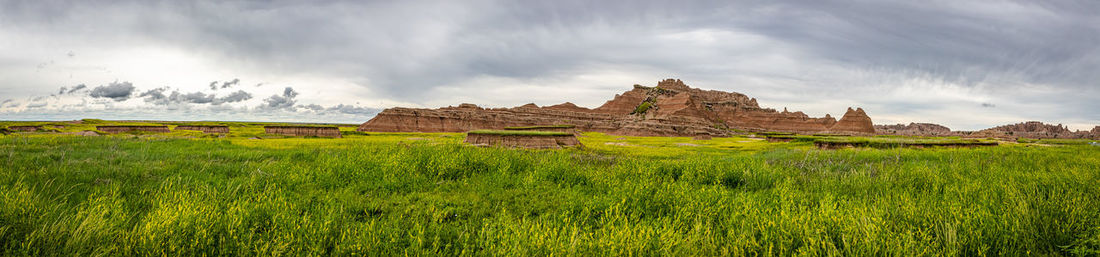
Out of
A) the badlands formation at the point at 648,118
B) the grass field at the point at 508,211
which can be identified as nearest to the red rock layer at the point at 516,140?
the grass field at the point at 508,211

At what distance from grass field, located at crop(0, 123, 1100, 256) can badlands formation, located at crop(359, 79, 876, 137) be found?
65.2 metres

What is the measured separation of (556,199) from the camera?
22.9ft

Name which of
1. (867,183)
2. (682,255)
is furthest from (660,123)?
(682,255)

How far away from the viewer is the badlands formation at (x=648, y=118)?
78.3 metres

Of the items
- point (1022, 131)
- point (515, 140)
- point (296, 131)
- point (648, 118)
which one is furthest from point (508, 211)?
point (1022, 131)

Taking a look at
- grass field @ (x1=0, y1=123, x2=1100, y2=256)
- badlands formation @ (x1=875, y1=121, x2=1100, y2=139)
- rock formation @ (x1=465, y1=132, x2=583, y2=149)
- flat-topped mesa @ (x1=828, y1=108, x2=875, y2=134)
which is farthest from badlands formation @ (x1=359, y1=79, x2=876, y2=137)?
grass field @ (x1=0, y1=123, x2=1100, y2=256)

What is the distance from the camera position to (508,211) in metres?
6.29

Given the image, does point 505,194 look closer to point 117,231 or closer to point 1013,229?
point 117,231

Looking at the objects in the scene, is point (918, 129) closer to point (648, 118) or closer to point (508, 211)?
point (648, 118)

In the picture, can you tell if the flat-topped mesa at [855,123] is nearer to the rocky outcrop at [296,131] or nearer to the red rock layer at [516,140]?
the red rock layer at [516,140]

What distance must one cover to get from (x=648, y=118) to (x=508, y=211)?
89409 mm

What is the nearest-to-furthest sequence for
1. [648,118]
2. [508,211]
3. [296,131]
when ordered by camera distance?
[508,211], [296,131], [648,118]

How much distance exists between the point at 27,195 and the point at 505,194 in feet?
19.9

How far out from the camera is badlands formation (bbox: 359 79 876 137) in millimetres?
78312
